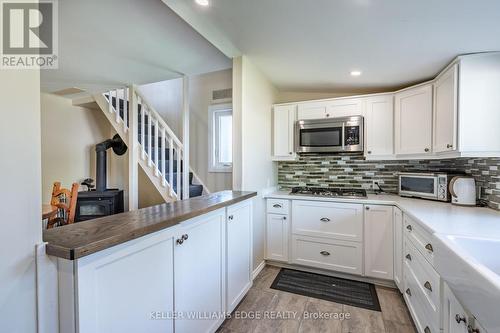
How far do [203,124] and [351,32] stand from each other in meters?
2.89

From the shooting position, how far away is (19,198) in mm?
759

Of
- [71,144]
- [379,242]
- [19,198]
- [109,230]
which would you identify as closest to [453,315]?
[379,242]

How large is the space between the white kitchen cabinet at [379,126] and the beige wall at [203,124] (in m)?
2.21

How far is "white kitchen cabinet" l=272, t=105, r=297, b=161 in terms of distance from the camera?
3.01 meters

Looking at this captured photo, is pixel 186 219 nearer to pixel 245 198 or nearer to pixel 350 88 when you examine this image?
pixel 245 198

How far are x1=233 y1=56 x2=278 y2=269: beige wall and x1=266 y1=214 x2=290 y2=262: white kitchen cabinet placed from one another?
0.08 m

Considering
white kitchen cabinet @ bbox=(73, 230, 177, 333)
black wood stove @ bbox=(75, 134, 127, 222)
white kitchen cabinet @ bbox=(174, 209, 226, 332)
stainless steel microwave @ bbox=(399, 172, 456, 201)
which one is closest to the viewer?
white kitchen cabinet @ bbox=(73, 230, 177, 333)

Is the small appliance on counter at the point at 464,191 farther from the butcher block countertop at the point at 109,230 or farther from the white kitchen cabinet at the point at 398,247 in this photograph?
the butcher block countertop at the point at 109,230

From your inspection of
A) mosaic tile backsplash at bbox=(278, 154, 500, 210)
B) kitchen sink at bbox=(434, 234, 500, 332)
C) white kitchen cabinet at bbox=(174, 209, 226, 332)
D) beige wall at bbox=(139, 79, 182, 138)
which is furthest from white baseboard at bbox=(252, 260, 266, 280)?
beige wall at bbox=(139, 79, 182, 138)

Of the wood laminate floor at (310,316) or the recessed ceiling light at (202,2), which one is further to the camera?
the wood laminate floor at (310,316)

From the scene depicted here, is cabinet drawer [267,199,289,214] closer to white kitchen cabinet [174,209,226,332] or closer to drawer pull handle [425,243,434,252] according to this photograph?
white kitchen cabinet [174,209,226,332]

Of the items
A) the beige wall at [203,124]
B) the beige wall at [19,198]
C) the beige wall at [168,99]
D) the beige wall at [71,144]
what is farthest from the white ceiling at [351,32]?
the beige wall at [71,144]

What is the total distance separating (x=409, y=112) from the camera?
248 cm

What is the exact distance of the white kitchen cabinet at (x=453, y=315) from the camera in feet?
3.32
